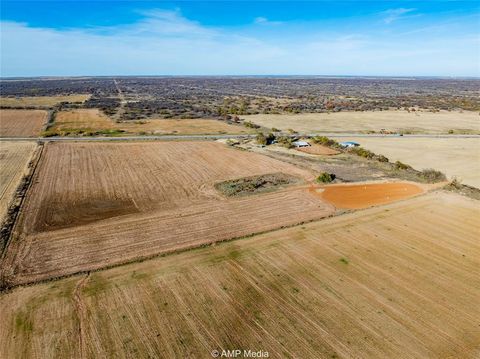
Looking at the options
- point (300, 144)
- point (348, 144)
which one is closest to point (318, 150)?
point (300, 144)

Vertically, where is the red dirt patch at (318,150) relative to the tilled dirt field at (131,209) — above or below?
below

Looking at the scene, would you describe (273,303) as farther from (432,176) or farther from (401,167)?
(401,167)

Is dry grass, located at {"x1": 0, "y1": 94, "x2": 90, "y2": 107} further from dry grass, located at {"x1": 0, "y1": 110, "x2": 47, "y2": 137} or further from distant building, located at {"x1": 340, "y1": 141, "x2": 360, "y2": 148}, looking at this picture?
distant building, located at {"x1": 340, "y1": 141, "x2": 360, "y2": 148}

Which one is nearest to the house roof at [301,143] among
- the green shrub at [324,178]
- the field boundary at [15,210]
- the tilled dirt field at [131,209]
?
the tilled dirt field at [131,209]

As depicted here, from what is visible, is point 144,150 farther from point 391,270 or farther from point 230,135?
point 391,270

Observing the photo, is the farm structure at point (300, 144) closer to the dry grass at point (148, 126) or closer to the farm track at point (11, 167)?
the dry grass at point (148, 126)

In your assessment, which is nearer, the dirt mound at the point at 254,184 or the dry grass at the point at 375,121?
the dirt mound at the point at 254,184

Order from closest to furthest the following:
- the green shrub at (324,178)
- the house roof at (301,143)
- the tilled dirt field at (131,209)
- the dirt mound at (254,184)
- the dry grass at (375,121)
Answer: the tilled dirt field at (131,209), the dirt mound at (254,184), the green shrub at (324,178), the house roof at (301,143), the dry grass at (375,121)
